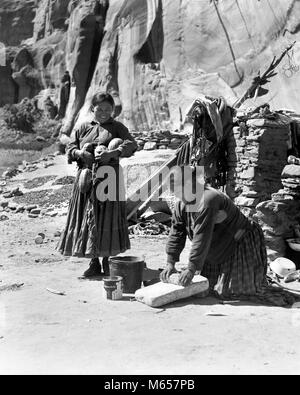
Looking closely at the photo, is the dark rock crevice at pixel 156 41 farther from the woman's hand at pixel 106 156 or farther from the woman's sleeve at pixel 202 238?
the woman's sleeve at pixel 202 238

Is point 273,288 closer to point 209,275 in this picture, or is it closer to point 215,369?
point 209,275

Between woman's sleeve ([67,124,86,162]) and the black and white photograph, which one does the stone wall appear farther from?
woman's sleeve ([67,124,86,162])

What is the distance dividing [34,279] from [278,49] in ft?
52.1

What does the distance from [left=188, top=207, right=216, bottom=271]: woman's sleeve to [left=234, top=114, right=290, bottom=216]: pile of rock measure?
3.40 meters

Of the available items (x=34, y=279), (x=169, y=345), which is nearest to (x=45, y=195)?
(x=34, y=279)

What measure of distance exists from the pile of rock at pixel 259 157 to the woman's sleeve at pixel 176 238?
320cm

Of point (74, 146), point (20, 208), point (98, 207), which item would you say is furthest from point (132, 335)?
point (20, 208)

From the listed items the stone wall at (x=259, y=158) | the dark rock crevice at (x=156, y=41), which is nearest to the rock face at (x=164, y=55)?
the dark rock crevice at (x=156, y=41)

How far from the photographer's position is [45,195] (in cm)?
1225

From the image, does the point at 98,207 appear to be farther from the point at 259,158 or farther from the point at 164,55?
the point at 164,55

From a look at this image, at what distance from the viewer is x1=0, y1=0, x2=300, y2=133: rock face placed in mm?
19250

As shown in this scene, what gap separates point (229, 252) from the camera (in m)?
4.31

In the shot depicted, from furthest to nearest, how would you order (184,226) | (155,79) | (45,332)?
1. (155,79)
2. (184,226)
3. (45,332)

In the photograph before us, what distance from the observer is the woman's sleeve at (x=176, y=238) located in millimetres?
4281
